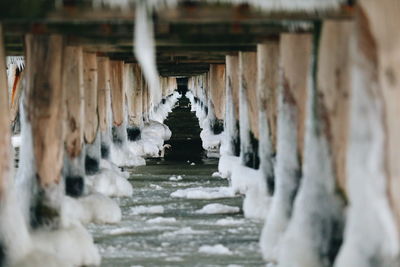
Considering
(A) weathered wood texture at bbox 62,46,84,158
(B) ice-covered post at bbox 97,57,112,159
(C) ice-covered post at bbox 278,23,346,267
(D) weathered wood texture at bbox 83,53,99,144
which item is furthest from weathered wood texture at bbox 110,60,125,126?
(C) ice-covered post at bbox 278,23,346,267

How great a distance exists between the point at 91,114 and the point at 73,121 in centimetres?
222

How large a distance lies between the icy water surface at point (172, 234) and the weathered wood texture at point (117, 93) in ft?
10.7

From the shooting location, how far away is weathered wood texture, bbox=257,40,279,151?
381 inches

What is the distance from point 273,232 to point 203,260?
27.5 inches

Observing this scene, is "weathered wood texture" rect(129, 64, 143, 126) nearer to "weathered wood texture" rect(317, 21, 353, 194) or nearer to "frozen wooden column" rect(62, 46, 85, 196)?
"frozen wooden column" rect(62, 46, 85, 196)

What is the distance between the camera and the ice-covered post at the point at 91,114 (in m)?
11.6

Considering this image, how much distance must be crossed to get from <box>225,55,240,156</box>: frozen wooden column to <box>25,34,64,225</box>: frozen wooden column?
6.44 m

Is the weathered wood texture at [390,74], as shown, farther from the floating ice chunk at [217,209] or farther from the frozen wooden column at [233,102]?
the frozen wooden column at [233,102]

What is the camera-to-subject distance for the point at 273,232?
25.2 ft

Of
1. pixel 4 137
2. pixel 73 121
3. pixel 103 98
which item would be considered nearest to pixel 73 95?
pixel 73 121

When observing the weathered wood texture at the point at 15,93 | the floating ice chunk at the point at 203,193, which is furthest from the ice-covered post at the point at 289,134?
the weathered wood texture at the point at 15,93

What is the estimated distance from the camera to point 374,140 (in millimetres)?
5316

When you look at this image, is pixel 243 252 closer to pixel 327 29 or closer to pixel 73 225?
pixel 73 225

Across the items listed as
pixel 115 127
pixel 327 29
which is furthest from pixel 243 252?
pixel 115 127
